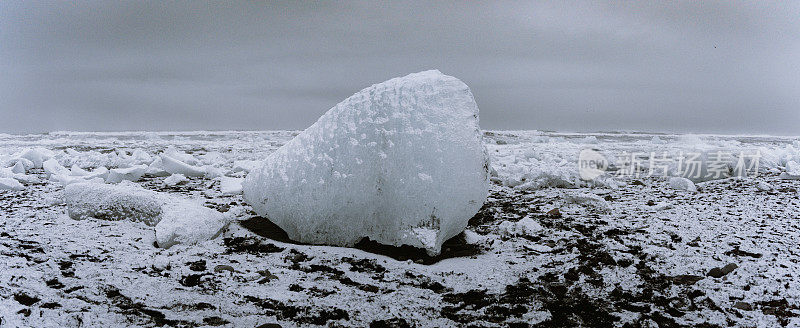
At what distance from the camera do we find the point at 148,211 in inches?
152

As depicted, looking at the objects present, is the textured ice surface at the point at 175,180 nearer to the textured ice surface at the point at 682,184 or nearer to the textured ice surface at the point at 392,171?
the textured ice surface at the point at 392,171

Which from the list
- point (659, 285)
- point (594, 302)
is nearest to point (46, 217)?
point (594, 302)

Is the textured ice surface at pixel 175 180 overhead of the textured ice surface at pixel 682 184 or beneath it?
beneath

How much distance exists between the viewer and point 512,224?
160 inches

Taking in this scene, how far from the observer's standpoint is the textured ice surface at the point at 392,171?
3.38 m

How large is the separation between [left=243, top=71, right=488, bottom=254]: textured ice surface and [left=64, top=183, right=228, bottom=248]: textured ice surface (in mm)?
508

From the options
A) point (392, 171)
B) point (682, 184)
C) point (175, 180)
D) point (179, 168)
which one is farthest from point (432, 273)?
point (179, 168)

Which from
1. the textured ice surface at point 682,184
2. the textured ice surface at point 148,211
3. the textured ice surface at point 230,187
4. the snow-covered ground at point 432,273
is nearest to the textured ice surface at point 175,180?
the textured ice surface at point 230,187

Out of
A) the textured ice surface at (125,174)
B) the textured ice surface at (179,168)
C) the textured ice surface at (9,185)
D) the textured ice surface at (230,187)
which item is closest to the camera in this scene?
the textured ice surface at (230,187)

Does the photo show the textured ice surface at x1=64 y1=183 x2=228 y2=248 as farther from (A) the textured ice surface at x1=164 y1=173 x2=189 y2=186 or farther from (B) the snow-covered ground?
(A) the textured ice surface at x1=164 y1=173 x2=189 y2=186

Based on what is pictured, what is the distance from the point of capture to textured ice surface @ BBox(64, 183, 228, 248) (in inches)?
136

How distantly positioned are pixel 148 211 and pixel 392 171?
6.32ft

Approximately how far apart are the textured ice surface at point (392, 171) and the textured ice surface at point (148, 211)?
508 millimetres

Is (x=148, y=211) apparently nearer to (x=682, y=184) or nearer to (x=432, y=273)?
(x=432, y=273)
